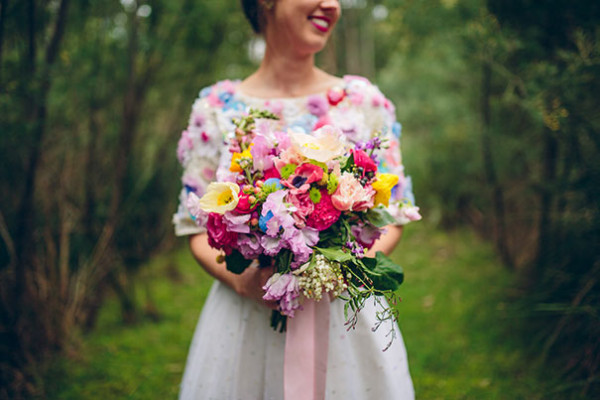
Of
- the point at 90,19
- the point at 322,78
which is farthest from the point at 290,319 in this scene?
the point at 90,19

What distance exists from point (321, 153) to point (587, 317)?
244cm

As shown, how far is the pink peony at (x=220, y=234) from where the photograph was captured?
50.4 inches

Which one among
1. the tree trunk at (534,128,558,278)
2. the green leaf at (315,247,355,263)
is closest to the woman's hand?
the green leaf at (315,247,355,263)

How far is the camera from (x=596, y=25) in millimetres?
2807

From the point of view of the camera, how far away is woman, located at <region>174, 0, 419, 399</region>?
1.57 meters

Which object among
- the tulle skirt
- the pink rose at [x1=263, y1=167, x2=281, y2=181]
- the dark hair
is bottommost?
the tulle skirt

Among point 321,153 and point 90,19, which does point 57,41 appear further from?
point 321,153

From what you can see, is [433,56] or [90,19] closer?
[90,19]

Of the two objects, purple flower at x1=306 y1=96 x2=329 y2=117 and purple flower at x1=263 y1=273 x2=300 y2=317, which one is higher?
purple flower at x1=306 y1=96 x2=329 y2=117

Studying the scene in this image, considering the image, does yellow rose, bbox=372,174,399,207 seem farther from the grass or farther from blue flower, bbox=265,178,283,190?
the grass

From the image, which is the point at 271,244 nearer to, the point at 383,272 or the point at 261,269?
the point at 261,269

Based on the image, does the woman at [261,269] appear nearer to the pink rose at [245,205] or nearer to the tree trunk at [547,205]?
the pink rose at [245,205]

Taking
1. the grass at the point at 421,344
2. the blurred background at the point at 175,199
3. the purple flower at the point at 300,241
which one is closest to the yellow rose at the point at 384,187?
the purple flower at the point at 300,241

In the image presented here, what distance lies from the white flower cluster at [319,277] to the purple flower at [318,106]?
69 centimetres
